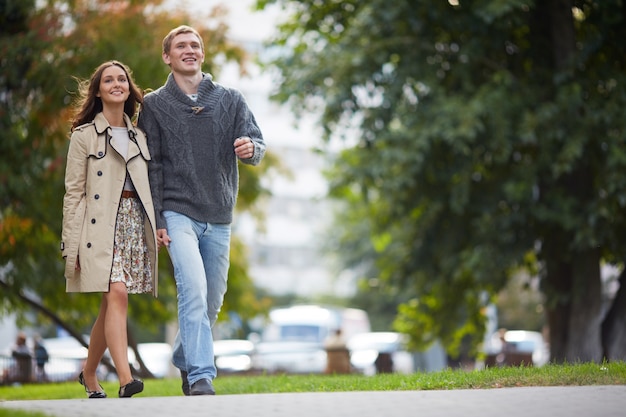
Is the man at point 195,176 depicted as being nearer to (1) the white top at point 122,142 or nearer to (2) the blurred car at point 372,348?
(1) the white top at point 122,142

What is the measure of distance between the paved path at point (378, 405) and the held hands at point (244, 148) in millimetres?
1611

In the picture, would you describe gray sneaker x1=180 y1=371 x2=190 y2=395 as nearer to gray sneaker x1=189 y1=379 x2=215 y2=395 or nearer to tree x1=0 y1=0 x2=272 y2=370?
gray sneaker x1=189 y1=379 x2=215 y2=395

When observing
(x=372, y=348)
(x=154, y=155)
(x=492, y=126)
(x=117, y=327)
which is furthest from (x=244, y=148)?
(x=372, y=348)

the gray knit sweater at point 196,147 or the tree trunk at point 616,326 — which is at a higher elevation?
the gray knit sweater at point 196,147

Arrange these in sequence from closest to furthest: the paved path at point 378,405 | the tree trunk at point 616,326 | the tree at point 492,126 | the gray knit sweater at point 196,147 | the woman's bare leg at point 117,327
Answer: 1. the paved path at point 378,405
2. the woman's bare leg at point 117,327
3. the gray knit sweater at point 196,147
4. the tree at point 492,126
5. the tree trunk at point 616,326

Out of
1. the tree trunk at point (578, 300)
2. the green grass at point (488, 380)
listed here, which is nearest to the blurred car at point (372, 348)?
the tree trunk at point (578, 300)

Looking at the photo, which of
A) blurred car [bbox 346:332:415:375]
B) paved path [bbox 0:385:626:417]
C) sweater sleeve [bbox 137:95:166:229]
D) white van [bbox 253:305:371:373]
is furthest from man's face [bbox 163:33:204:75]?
blurred car [bbox 346:332:415:375]

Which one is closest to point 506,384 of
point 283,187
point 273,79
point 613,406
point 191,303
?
point 613,406

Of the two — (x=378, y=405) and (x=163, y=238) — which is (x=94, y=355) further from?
(x=378, y=405)

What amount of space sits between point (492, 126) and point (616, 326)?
4322 mm

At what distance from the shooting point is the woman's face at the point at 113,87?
7691mm

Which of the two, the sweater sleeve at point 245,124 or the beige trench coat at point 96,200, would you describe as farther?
the sweater sleeve at point 245,124

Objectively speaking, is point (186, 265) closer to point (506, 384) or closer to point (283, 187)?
point (506, 384)

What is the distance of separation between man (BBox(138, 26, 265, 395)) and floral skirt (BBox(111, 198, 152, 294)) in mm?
133
